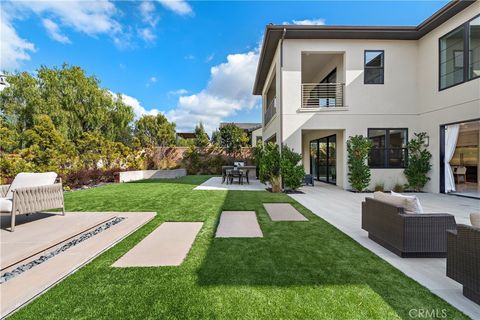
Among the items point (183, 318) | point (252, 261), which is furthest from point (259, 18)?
point (183, 318)

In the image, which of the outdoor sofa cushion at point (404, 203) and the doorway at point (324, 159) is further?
the doorway at point (324, 159)

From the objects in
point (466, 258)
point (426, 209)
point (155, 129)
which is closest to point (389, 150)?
point (426, 209)

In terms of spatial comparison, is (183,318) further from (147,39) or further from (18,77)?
(18,77)

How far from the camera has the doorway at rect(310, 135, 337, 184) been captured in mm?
10953

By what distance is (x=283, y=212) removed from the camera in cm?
562

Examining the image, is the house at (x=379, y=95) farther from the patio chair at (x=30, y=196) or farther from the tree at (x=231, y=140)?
the tree at (x=231, y=140)

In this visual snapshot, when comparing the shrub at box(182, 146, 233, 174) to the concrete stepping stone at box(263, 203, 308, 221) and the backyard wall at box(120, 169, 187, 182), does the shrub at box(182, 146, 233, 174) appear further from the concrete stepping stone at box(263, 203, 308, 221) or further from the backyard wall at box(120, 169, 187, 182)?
the concrete stepping stone at box(263, 203, 308, 221)

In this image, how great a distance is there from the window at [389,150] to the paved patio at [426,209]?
2080 mm

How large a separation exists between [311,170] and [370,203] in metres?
10.2

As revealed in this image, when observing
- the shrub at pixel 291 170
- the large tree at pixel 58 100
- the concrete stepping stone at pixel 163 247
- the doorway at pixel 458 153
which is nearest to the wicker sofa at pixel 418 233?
the concrete stepping stone at pixel 163 247

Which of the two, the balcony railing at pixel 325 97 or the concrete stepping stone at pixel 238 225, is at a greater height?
the balcony railing at pixel 325 97

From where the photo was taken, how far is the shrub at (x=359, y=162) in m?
8.86

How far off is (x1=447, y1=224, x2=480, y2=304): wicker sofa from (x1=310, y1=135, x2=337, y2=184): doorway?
8.86 meters

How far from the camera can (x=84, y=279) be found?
98.0 inches
